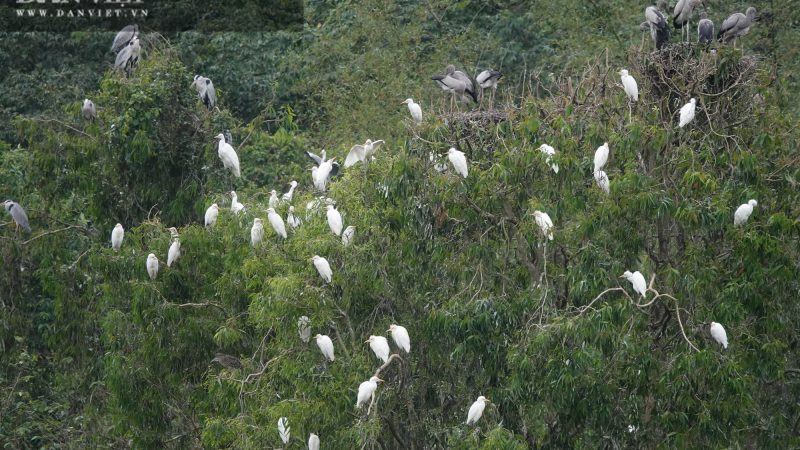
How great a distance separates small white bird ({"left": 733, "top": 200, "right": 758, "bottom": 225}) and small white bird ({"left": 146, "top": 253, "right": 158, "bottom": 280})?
434cm

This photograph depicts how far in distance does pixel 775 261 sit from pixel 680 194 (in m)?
0.70

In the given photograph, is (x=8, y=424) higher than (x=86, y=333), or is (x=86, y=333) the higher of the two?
(x=86, y=333)

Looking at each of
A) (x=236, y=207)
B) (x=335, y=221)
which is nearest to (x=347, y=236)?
(x=335, y=221)

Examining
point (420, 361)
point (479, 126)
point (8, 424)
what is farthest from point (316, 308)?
point (8, 424)

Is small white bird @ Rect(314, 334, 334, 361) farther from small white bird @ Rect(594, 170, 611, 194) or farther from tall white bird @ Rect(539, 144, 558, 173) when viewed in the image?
small white bird @ Rect(594, 170, 611, 194)

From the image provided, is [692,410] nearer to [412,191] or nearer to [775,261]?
[775,261]

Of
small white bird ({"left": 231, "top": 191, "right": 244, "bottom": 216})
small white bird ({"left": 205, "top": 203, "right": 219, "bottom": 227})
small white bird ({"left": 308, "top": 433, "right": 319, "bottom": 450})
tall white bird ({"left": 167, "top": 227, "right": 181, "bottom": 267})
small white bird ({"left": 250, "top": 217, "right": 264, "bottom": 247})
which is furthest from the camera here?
small white bird ({"left": 205, "top": 203, "right": 219, "bottom": 227})

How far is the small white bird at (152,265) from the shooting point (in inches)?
445

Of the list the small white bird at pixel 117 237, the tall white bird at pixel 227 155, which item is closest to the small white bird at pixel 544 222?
the tall white bird at pixel 227 155

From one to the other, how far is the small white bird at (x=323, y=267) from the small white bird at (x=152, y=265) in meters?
2.14

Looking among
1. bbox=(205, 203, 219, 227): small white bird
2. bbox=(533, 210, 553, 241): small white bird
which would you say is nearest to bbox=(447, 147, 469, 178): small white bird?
bbox=(533, 210, 553, 241): small white bird

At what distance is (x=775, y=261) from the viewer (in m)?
9.35

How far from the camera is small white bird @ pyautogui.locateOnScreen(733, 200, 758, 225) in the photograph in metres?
9.30

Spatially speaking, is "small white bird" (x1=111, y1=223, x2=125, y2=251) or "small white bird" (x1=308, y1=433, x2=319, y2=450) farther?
"small white bird" (x1=111, y1=223, x2=125, y2=251)
